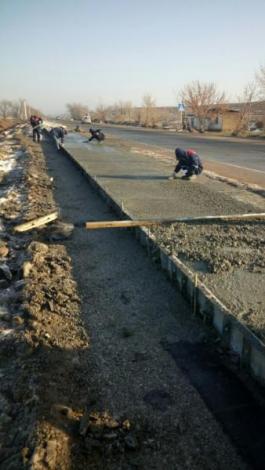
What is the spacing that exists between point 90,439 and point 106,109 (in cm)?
9609

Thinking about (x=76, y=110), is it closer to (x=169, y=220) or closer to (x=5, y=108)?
(x=5, y=108)

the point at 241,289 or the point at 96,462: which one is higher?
the point at 241,289

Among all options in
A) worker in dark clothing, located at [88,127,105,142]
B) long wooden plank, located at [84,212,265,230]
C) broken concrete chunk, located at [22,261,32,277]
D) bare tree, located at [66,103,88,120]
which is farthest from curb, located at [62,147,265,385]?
bare tree, located at [66,103,88,120]

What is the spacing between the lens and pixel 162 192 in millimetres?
10758

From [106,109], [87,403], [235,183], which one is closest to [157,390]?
[87,403]

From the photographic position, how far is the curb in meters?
3.80

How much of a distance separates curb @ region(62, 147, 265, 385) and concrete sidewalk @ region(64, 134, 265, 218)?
83.9 inches

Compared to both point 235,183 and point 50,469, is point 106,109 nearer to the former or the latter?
point 235,183

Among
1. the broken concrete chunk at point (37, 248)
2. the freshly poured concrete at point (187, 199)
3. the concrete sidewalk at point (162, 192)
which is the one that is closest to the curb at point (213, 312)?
the freshly poured concrete at point (187, 199)

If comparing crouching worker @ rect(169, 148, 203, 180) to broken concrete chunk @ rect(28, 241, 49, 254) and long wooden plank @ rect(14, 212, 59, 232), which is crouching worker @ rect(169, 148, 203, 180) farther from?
broken concrete chunk @ rect(28, 241, 49, 254)

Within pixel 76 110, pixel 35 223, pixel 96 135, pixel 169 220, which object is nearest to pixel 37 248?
pixel 35 223

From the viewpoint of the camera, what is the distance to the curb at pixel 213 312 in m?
3.80

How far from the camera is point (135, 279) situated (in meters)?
6.09

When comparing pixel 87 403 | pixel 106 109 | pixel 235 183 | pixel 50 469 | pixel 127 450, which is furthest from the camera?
pixel 106 109
